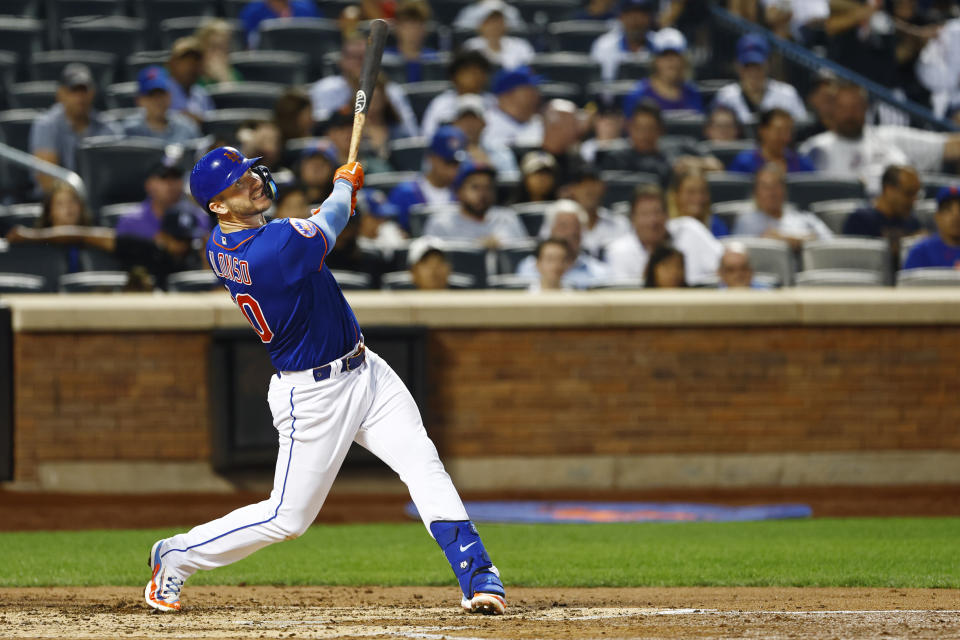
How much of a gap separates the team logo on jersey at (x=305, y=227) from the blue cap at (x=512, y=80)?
25.1 feet

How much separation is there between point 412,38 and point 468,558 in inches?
359

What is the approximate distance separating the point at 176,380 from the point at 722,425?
3.89 m

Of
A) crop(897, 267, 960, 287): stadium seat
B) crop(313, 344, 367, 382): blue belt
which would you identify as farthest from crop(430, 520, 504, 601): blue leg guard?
crop(897, 267, 960, 287): stadium seat

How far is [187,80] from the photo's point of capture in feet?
41.5

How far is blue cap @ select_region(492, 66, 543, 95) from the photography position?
41.4ft

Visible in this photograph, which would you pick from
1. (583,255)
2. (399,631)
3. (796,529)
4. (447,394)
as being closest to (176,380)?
(447,394)

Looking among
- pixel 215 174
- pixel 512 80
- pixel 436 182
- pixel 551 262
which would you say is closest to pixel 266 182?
pixel 215 174

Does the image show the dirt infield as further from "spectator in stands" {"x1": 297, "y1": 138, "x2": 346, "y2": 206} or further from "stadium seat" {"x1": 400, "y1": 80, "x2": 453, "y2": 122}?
"stadium seat" {"x1": 400, "y1": 80, "x2": 453, "y2": 122}

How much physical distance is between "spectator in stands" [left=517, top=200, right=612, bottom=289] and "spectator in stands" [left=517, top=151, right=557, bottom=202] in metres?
0.47

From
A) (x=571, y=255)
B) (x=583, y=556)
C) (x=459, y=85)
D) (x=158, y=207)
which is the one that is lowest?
(x=583, y=556)

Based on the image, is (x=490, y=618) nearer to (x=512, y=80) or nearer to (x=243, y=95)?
(x=512, y=80)

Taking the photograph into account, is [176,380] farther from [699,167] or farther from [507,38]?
[507,38]

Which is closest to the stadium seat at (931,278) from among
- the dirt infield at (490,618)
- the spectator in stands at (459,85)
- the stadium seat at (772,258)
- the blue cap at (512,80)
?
the stadium seat at (772,258)

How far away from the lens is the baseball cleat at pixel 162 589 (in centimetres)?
559
